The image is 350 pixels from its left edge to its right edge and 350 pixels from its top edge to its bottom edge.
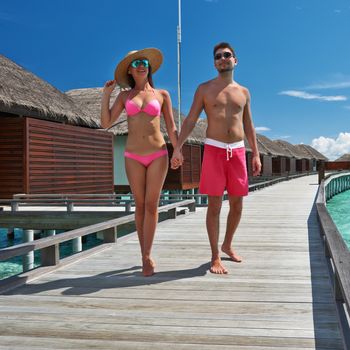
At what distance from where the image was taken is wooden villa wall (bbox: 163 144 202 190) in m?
25.3

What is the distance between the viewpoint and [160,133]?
4.05 meters

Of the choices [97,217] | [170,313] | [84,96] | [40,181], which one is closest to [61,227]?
[97,217]

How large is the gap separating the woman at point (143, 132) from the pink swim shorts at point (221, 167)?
0.34 metres

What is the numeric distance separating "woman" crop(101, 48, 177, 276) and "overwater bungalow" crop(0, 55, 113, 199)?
1177 cm

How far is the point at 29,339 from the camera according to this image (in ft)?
8.55

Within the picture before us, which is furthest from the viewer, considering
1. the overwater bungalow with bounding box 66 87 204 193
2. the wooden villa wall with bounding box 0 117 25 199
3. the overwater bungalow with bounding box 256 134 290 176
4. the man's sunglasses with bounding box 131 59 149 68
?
the overwater bungalow with bounding box 256 134 290 176

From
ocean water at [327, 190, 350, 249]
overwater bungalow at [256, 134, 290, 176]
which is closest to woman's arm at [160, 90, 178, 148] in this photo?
ocean water at [327, 190, 350, 249]

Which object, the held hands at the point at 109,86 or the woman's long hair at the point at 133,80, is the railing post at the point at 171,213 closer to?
the woman's long hair at the point at 133,80

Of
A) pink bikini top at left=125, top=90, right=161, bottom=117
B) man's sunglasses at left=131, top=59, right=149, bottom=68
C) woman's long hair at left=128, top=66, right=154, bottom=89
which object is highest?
man's sunglasses at left=131, top=59, right=149, bottom=68

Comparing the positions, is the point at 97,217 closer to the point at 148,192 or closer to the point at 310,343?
the point at 148,192

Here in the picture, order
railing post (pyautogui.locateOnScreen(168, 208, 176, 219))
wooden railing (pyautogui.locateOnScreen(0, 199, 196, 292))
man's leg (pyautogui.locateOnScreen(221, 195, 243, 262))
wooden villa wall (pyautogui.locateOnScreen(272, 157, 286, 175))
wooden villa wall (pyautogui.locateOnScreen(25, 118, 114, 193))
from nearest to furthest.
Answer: wooden railing (pyautogui.locateOnScreen(0, 199, 196, 292))
man's leg (pyautogui.locateOnScreen(221, 195, 243, 262))
railing post (pyautogui.locateOnScreen(168, 208, 176, 219))
wooden villa wall (pyautogui.locateOnScreen(25, 118, 114, 193))
wooden villa wall (pyautogui.locateOnScreen(272, 157, 286, 175))

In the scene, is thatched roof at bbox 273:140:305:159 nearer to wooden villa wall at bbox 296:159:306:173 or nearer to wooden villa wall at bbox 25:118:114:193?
wooden villa wall at bbox 296:159:306:173

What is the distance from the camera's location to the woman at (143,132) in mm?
3980

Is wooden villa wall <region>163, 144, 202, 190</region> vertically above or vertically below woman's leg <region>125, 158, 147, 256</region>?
above
